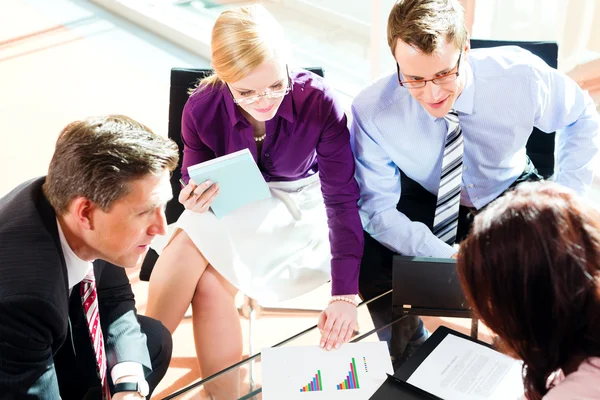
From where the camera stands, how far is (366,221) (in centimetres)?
223

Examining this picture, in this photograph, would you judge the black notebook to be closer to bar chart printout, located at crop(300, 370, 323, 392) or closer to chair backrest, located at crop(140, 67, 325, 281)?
bar chart printout, located at crop(300, 370, 323, 392)

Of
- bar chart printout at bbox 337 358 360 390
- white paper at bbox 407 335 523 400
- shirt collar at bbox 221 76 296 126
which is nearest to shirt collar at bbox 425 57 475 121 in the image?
shirt collar at bbox 221 76 296 126

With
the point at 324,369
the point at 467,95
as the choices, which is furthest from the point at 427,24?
the point at 324,369

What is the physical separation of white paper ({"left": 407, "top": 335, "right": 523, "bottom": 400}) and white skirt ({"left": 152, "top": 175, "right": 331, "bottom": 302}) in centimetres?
66

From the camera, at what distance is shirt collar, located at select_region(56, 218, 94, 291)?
1629 mm

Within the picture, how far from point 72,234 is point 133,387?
1.42 ft

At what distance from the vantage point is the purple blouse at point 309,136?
2088mm

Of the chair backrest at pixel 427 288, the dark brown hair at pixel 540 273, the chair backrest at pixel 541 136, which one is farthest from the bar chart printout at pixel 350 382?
the chair backrest at pixel 541 136

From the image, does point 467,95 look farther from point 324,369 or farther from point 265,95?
point 324,369

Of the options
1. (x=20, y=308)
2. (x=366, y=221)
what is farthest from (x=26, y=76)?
(x=20, y=308)

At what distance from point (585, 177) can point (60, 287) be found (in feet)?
5.32

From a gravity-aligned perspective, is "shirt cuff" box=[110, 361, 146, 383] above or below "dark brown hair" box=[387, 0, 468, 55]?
below

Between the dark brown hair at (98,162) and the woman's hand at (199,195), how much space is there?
436 mm

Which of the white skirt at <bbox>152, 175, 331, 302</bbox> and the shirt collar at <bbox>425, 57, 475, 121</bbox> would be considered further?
the white skirt at <bbox>152, 175, 331, 302</bbox>
